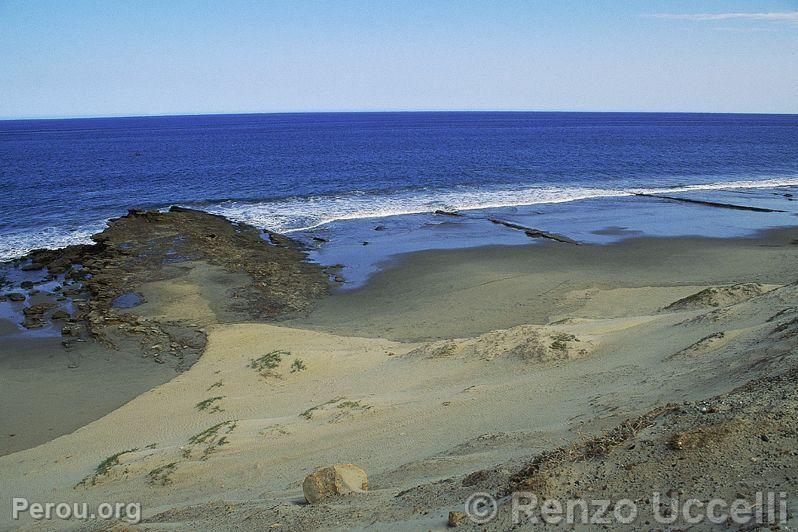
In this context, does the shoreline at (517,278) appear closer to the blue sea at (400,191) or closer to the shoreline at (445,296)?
the shoreline at (445,296)

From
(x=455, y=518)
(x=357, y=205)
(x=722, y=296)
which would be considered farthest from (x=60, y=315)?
(x=357, y=205)

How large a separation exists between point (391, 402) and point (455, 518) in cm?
566

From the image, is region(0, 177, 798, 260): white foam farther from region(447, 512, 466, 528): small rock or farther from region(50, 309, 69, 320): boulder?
region(447, 512, 466, 528): small rock

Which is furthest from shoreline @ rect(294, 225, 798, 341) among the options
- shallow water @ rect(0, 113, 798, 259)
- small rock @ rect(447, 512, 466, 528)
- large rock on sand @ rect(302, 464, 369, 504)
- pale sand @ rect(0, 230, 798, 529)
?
small rock @ rect(447, 512, 466, 528)

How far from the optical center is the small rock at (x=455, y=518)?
5.86 m

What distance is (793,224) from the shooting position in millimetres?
33125

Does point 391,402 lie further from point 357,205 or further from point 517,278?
point 357,205

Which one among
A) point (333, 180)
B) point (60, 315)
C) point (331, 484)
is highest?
point (333, 180)

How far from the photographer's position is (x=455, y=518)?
19.3 feet

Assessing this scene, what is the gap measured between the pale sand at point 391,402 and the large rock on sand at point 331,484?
218mm

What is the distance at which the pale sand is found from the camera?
316 inches

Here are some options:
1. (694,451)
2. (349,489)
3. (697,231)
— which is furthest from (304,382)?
(697,231)

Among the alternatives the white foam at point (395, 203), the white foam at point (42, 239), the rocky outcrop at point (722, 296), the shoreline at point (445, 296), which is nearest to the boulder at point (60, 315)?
the shoreline at point (445, 296)

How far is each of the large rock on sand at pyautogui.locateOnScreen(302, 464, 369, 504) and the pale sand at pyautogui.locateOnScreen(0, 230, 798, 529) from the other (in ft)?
0.71
